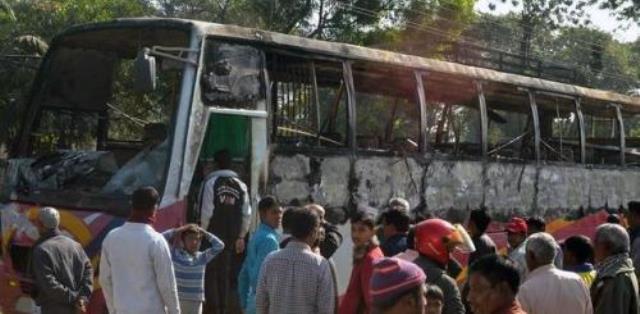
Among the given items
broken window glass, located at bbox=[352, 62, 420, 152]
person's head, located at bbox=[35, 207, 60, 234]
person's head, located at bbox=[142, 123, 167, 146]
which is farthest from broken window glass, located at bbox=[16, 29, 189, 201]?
broken window glass, located at bbox=[352, 62, 420, 152]

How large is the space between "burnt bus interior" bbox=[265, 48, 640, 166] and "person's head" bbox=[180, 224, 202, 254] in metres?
1.36

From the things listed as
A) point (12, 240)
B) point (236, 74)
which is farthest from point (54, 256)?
point (236, 74)

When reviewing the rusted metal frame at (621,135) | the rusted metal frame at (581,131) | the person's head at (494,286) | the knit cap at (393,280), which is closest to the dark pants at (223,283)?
the person's head at (494,286)

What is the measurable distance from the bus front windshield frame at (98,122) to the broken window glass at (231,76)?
222 mm

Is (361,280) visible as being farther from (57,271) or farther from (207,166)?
(207,166)

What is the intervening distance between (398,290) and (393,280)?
40mm

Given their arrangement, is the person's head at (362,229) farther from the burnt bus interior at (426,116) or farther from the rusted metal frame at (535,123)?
the rusted metal frame at (535,123)

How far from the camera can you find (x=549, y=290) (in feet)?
16.5

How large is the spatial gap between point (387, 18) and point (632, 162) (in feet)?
39.7

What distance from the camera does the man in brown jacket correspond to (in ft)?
18.6

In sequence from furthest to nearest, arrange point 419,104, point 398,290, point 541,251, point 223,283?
point 419,104
point 223,283
point 541,251
point 398,290

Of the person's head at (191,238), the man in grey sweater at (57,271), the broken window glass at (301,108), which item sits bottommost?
the man in grey sweater at (57,271)

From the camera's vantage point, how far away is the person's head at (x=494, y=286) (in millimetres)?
3539

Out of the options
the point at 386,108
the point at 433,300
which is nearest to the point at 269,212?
the point at 433,300
